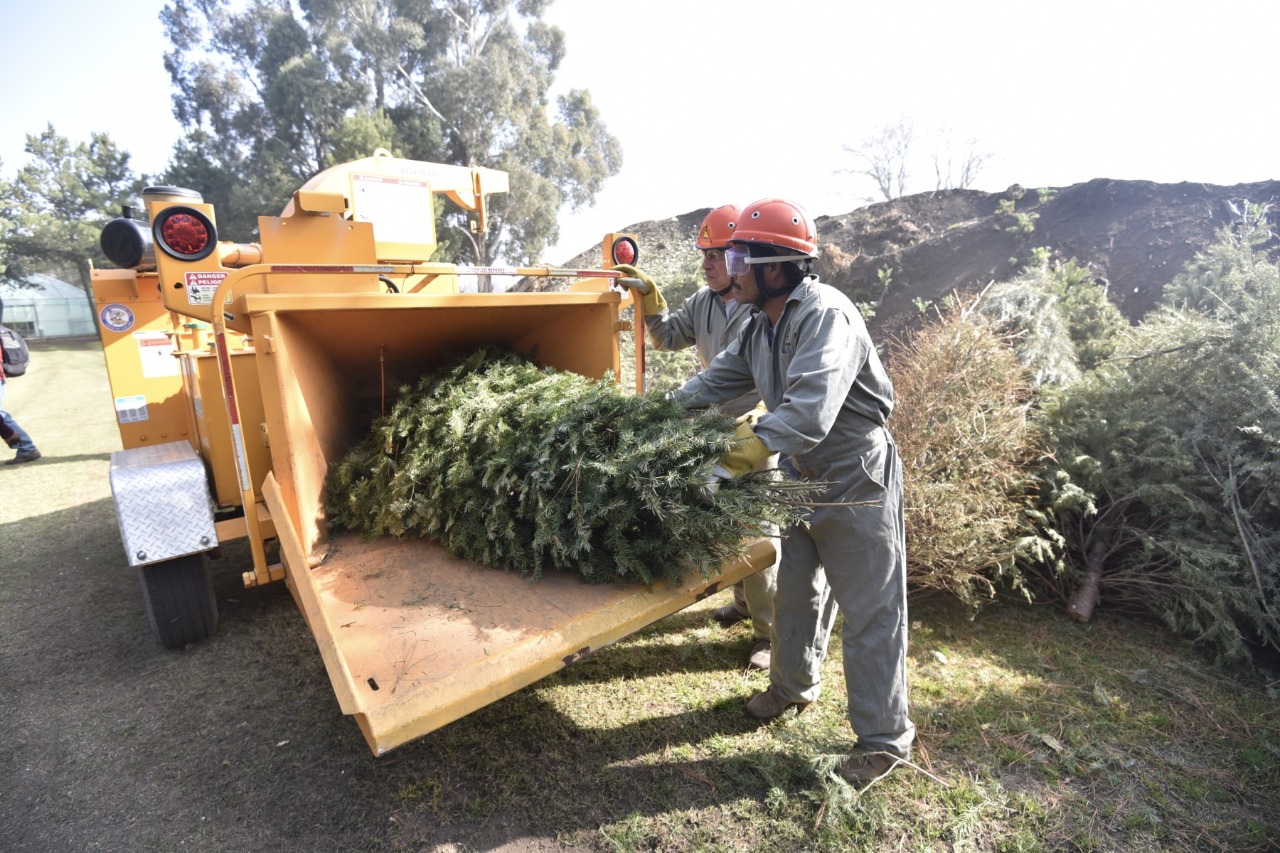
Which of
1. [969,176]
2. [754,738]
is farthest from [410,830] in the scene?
[969,176]

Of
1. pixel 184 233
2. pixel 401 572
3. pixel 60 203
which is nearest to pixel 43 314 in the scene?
pixel 60 203

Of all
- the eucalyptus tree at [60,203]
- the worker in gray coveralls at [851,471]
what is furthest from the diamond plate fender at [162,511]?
the eucalyptus tree at [60,203]

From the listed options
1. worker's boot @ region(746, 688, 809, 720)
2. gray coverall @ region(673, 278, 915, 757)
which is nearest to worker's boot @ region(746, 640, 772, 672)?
worker's boot @ region(746, 688, 809, 720)

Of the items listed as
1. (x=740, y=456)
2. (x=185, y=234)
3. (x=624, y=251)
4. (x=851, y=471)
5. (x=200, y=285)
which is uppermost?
(x=185, y=234)

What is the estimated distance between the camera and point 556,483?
7.86ft

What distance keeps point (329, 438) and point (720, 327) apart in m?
2.27

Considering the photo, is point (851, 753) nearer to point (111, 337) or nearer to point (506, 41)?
point (111, 337)

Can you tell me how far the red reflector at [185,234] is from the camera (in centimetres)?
290

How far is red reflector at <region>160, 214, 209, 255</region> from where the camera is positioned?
9.52 ft

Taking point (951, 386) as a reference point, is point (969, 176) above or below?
above

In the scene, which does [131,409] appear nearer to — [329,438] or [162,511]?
[162,511]

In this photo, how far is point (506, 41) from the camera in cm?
2570

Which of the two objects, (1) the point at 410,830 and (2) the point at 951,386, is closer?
(1) the point at 410,830

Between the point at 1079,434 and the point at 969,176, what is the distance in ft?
52.3
